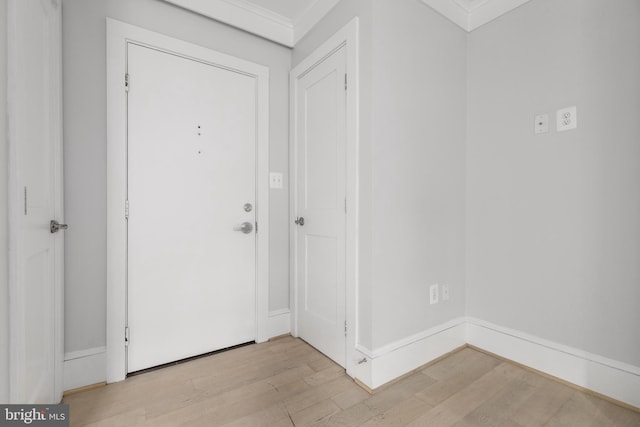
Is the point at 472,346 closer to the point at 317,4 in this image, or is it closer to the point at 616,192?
the point at 616,192

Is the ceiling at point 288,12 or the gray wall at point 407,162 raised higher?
the ceiling at point 288,12

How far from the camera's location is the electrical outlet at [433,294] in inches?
77.1

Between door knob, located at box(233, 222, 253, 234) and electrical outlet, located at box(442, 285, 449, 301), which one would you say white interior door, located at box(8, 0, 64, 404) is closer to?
door knob, located at box(233, 222, 253, 234)

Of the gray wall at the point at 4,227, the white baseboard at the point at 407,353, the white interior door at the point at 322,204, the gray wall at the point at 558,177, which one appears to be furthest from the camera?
the white interior door at the point at 322,204

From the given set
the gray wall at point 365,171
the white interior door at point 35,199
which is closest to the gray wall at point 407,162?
the gray wall at point 365,171

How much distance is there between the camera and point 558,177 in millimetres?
1747

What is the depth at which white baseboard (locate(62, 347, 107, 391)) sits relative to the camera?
1597mm

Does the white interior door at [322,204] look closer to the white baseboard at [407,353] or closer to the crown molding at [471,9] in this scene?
the white baseboard at [407,353]

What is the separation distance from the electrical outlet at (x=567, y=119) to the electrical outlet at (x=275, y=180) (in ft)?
6.05

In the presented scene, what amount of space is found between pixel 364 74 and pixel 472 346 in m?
2.02

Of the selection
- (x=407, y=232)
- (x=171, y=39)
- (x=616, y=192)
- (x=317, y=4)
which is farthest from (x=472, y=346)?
(x=171, y=39)

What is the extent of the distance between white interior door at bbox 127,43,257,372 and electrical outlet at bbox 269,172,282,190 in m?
0.14

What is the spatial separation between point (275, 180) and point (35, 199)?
140 centimetres

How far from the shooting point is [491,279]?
2.07 meters
